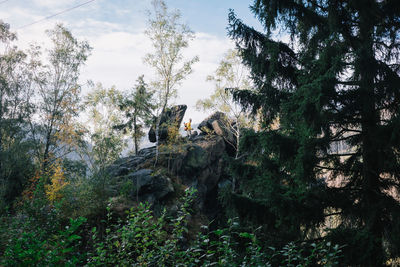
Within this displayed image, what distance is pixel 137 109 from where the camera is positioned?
66.4ft

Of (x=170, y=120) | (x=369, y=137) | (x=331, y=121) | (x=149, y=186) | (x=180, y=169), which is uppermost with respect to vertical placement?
(x=170, y=120)

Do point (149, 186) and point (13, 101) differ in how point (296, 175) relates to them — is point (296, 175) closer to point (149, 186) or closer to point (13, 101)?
point (149, 186)

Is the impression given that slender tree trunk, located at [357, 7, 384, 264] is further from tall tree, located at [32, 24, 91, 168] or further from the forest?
tall tree, located at [32, 24, 91, 168]

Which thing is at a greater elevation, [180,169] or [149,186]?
[180,169]

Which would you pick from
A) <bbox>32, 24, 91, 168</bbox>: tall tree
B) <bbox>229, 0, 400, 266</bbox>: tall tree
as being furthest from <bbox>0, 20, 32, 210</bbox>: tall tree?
<bbox>229, 0, 400, 266</bbox>: tall tree

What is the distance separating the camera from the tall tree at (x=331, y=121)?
444 cm

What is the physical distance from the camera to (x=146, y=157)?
18.2 m

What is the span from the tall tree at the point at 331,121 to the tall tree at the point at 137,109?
13.1 meters

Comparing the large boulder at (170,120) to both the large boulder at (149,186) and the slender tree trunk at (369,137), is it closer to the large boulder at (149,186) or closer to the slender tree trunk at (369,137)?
the large boulder at (149,186)

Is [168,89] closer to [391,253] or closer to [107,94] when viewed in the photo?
[107,94]

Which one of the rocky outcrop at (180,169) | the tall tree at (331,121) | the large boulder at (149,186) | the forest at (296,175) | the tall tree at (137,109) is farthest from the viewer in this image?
the tall tree at (137,109)

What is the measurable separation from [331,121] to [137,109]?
16952 millimetres

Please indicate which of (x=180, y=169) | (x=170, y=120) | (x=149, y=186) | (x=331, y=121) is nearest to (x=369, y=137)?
→ (x=331, y=121)

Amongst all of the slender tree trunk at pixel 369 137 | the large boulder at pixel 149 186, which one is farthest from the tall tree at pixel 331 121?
the large boulder at pixel 149 186
